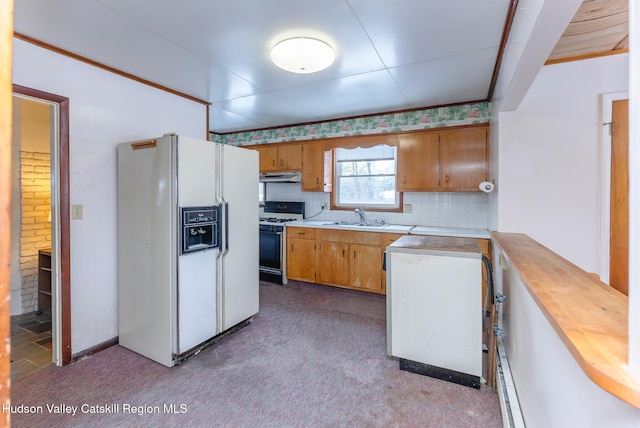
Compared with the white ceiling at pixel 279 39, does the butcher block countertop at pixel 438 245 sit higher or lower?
lower

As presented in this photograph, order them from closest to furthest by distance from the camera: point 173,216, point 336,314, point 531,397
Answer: point 531,397
point 173,216
point 336,314

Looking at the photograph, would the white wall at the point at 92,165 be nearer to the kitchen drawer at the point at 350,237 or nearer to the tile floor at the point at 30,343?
the tile floor at the point at 30,343

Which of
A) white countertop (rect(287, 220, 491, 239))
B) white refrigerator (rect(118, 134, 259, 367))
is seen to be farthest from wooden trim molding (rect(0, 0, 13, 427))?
white countertop (rect(287, 220, 491, 239))

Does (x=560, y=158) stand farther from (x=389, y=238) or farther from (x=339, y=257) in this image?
(x=339, y=257)

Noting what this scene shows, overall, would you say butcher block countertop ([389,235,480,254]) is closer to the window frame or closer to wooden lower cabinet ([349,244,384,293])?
wooden lower cabinet ([349,244,384,293])

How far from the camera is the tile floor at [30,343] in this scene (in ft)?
7.40

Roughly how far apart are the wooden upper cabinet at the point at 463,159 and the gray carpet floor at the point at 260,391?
2.02 meters

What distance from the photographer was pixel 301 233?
420cm

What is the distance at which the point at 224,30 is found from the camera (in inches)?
79.4

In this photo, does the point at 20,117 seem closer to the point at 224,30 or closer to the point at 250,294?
the point at 224,30

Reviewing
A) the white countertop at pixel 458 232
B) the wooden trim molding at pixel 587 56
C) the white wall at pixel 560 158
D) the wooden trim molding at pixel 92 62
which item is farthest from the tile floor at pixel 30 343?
the wooden trim molding at pixel 587 56

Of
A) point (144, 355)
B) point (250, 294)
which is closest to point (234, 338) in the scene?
point (250, 294)

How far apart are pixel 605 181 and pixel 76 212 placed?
3996 millimetres

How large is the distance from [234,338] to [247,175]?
1508 millimetres
